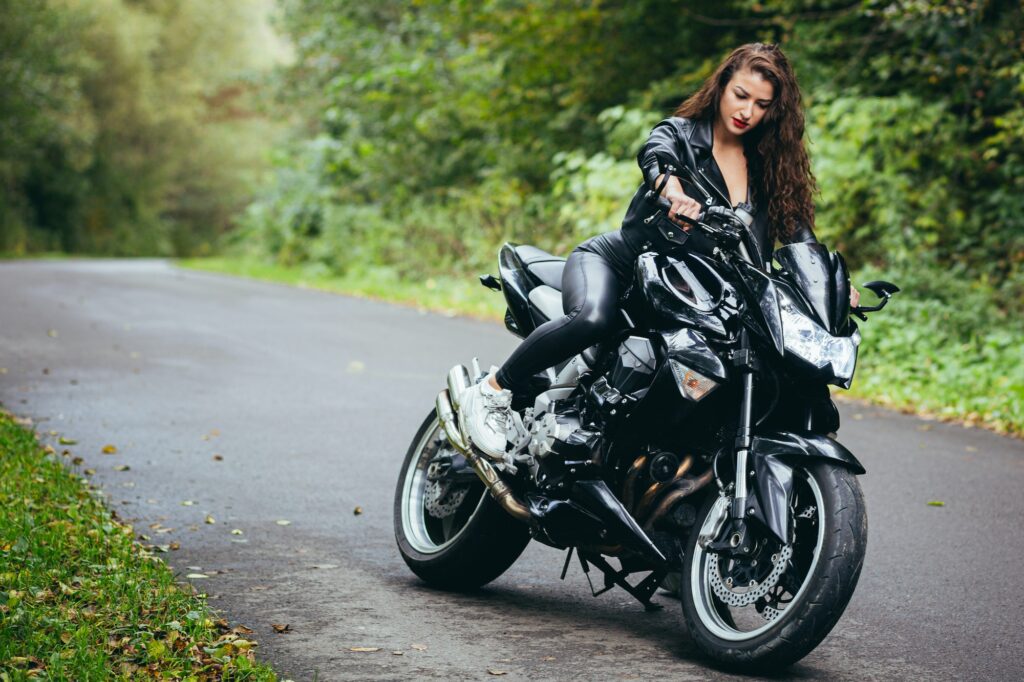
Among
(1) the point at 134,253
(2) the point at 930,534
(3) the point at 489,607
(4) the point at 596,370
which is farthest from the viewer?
(1) the point at 134,253

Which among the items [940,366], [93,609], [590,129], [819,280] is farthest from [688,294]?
[590,129]

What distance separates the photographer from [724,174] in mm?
4566

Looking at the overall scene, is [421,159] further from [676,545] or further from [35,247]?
[35,247]

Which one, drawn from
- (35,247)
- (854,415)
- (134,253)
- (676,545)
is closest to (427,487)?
(676,545)

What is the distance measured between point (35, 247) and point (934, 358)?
1756 inches

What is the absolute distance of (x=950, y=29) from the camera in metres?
13.2

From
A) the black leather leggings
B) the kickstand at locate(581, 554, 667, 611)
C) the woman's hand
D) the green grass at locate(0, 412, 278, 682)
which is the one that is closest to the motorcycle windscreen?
the woman's hand

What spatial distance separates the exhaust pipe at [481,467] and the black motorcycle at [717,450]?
0.01 m

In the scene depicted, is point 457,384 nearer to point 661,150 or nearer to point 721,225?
point 661,150

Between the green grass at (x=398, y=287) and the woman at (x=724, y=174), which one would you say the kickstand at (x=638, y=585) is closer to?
the woman at (x=724, y=174)

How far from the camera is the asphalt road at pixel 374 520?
4.40 meters

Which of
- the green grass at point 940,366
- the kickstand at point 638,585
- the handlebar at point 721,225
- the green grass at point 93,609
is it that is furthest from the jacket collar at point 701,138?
the green grass at point 940,366

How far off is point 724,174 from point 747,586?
4.76 ft

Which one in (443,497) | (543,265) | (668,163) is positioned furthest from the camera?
(443,497)
